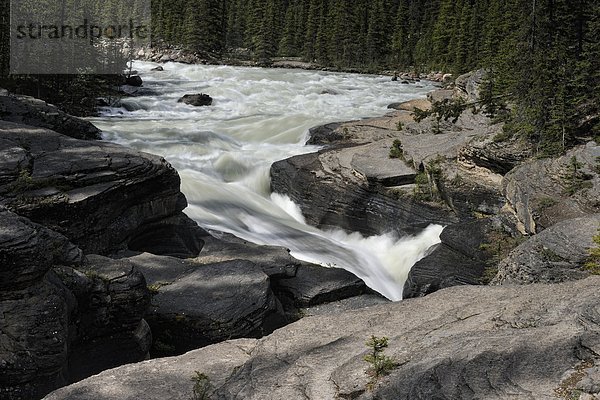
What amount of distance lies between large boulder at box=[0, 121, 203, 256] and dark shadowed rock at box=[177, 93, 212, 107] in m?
20.7

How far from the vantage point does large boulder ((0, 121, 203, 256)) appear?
422 inches

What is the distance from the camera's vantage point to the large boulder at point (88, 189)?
35.2 feet

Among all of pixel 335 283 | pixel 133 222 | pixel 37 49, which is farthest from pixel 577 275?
pixel 37 49

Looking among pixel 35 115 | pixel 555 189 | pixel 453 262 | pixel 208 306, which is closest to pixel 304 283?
pixel 208 306

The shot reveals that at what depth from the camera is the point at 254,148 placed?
933 inches

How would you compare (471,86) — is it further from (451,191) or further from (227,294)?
(227,294)

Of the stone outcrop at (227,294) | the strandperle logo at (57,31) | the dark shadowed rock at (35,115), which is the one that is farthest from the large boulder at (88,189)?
the strandperle logo at (57,31)

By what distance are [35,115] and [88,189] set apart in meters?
6.67

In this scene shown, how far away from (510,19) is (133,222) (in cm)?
3204

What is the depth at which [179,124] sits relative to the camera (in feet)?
89.4

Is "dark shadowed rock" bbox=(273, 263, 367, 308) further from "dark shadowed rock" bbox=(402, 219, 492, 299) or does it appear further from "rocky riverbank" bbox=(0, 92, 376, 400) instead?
"dark shadowed rock" bbox=(402, 219, 492, 299)

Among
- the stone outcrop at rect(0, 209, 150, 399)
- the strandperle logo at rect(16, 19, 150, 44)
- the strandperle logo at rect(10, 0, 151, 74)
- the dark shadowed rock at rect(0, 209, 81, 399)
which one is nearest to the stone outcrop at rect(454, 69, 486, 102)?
the stone outcrop at rect(0, 209, 150, 399)

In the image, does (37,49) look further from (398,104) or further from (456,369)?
(456,369)

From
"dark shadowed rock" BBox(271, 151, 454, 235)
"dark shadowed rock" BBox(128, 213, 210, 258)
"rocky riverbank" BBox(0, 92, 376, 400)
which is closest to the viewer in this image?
"rocky riverbank" BBox(0, 92, 376, 400)
